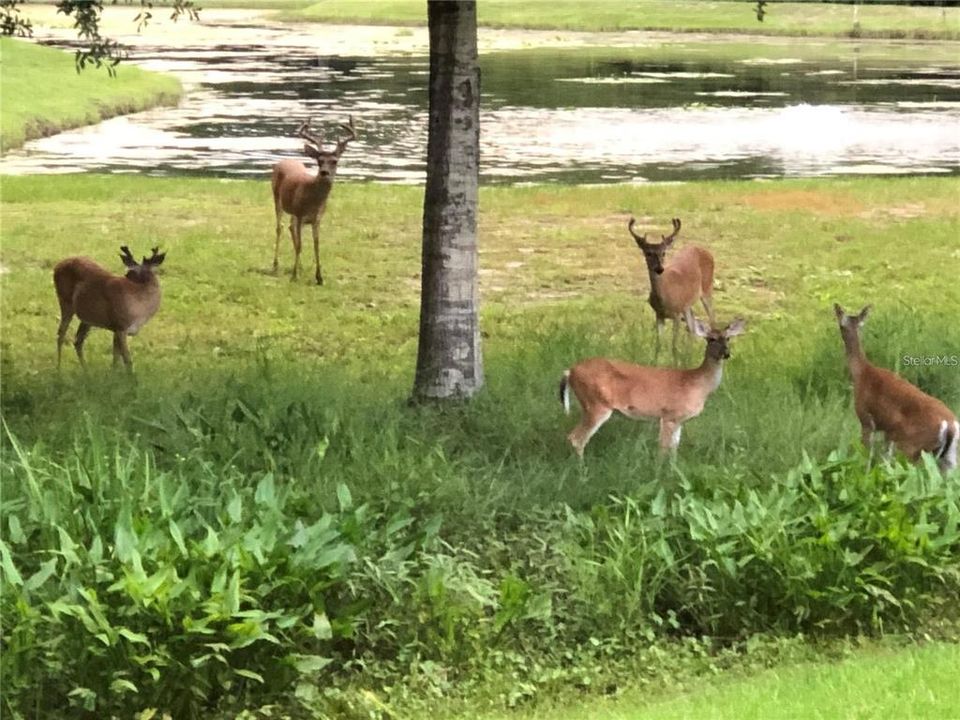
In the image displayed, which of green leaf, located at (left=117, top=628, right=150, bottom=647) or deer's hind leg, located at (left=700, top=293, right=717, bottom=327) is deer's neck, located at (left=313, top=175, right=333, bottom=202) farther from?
green leaf, located at (left=117, top=628, right=150, bottom=647)

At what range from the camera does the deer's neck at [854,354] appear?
5363mm

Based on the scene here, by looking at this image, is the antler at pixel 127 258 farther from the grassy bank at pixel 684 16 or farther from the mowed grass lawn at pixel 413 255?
the grassy bank at pixel 684 16

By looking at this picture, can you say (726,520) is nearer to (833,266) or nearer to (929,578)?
(929,578)

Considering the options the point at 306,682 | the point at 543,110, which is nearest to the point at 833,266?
the point at 543,110

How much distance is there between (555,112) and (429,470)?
2.10m

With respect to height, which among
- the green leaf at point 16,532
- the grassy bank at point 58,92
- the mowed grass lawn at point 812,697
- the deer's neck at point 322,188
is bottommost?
the mowed grass lawn at point 812,697

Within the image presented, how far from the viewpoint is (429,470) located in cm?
491

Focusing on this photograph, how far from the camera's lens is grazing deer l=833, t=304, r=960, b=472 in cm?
513

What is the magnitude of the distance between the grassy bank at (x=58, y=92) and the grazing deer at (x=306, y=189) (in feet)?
2.01

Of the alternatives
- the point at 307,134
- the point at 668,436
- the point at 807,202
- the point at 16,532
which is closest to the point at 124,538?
the point at 16,532

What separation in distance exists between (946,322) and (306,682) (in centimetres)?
375

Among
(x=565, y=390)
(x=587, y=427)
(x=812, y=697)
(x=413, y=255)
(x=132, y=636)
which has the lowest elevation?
(x=812, y=697)

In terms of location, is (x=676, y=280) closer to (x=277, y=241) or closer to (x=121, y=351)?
(x=277, y=241)

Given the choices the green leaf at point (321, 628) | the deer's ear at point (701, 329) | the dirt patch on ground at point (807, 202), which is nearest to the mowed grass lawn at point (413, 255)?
the dirt patch on ground at point (807, 202)
